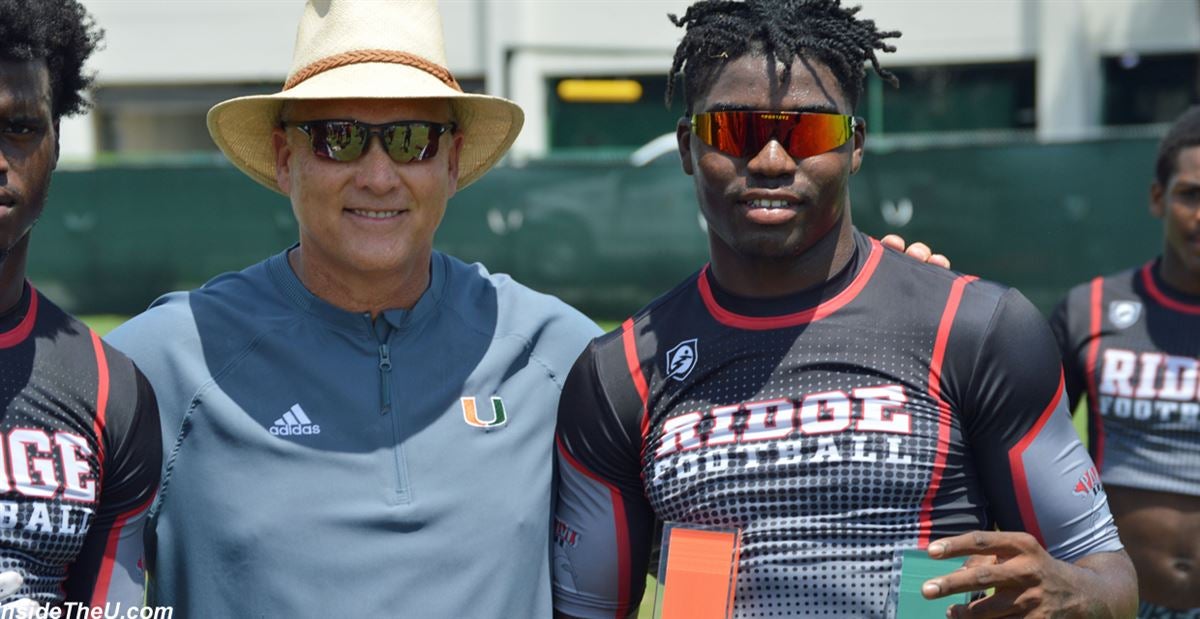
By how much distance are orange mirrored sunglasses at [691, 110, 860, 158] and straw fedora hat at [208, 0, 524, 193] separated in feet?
2.66

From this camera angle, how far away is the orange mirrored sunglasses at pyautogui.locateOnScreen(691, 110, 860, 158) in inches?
124

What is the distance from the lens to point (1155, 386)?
5.52 m

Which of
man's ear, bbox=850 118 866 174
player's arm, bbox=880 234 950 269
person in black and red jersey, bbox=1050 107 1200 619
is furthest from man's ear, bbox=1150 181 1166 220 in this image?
man's ear, bbox=850 118 866 174

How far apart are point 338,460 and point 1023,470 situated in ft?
5.17

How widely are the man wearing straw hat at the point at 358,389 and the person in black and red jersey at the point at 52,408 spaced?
155mm

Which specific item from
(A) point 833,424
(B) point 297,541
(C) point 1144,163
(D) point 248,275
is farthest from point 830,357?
(C) point 1144,163

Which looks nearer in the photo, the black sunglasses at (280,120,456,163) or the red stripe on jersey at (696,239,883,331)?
the red stripe on jersey at (696,239,883,331)

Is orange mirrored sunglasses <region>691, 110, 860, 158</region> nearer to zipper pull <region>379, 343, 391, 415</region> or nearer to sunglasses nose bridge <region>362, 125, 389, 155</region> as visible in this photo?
sunglasses nose bridge <region>362, 125, 389, 155</region>

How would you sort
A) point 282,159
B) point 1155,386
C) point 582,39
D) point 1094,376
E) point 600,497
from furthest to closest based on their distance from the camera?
point 582,39
point 1094,376
point 1155,386
point 282,159
point 600,497

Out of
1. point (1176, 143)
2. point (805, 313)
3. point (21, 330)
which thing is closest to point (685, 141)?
point (805, 313)

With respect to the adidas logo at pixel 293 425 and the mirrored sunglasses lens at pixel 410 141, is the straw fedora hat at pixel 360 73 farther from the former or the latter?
the adidas logo at pixel 293 425

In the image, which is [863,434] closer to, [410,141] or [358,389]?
[358,389]

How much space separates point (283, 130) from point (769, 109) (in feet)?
4.67

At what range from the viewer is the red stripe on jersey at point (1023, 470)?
306 cm
